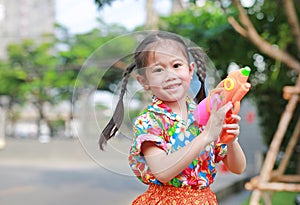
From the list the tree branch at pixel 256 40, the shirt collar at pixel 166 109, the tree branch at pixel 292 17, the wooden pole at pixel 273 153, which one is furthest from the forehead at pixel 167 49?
the tree branch at pixel 292 17

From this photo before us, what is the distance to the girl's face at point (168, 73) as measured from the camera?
58.9 inches

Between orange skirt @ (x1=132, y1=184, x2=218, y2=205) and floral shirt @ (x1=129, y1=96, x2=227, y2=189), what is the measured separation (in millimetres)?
16

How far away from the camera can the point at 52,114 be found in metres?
25.0

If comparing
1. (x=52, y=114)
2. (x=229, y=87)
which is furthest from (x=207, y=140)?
(x=52, y=114)

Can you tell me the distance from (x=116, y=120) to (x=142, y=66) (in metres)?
0.17

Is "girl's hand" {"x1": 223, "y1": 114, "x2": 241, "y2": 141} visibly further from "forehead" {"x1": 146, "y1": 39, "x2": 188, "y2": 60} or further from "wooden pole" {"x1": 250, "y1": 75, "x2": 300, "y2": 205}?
→ "wooden pole" {"x1": 250, "y1": 75, "x2": 300, "y2": 205}

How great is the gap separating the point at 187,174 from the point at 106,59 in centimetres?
42

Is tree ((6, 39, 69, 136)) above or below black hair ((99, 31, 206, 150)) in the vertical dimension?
below

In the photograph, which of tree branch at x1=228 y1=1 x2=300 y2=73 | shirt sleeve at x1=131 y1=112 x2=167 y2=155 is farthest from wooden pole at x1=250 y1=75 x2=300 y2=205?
shirt sleeve at x1=131 y1=112 x2=167 y2=155

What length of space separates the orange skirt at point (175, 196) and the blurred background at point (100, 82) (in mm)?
100

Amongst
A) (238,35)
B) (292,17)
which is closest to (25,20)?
(238,35)

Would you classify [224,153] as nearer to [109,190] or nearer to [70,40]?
[109,190]

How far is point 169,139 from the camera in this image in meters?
1.49

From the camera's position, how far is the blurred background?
1.68 m
